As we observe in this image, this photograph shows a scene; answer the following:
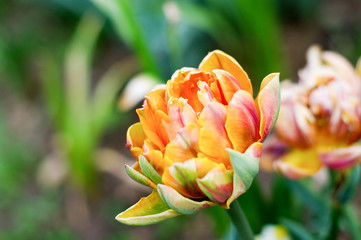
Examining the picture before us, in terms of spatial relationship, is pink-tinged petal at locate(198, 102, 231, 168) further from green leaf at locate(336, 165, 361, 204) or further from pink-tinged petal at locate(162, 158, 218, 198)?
green leaf at locate(336, 165, 361, 204)

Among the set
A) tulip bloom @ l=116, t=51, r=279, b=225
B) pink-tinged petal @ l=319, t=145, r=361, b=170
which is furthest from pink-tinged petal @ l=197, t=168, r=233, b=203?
pink-tinged petal @ l=319, t=145, r=361, b=170

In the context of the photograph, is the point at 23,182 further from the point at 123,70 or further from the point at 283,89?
the point at 283,89

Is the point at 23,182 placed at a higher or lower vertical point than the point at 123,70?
lower

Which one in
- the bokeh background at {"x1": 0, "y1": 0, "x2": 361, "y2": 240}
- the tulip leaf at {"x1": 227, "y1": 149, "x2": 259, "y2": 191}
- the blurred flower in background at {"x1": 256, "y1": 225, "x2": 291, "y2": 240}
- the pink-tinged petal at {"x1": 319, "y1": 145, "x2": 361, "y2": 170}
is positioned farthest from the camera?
the bokeh background at {"x1": 0, "y1": 0, "x2": 361, "y2": 240}

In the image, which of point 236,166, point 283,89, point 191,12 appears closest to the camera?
point 236,166

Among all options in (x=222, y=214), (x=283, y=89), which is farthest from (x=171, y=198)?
(x=222, y=214)

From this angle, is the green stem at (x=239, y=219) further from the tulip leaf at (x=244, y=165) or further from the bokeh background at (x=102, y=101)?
the bokeh background at (x=102, y=101)

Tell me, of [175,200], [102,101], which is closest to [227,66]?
[175,200]

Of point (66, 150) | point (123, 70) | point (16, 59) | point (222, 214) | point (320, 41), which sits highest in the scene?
point (16, 59)
